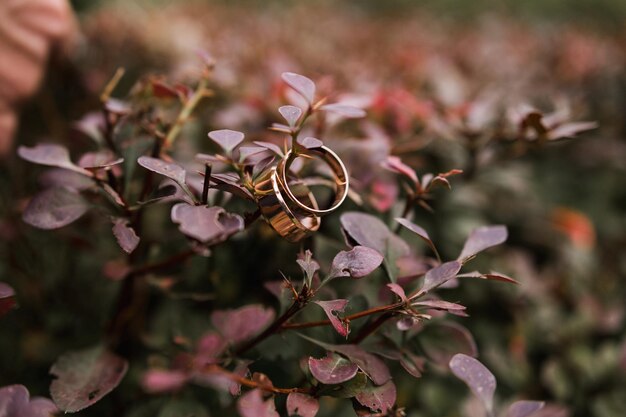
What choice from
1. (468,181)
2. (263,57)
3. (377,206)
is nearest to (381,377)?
(377,206)

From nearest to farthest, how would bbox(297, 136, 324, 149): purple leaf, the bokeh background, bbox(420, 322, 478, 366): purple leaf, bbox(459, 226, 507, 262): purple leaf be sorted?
bbox(297, 136, 324, 149): purple leaf
bbox(459, 226, 507, 262): purple leaf
bbox(420, 322, 478, 366): purple leaf
the bokeh background

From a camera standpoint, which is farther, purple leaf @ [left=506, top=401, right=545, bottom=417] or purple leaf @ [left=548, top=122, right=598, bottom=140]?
purple leaf @ [left=548, top=122, right=598, bottom=140]

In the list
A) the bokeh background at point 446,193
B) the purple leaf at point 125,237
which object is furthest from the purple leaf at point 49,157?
the bokeh background at point 446,193

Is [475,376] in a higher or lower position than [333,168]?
lower

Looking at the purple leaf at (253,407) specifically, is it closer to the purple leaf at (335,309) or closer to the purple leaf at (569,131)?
the purple leaf at (335,309)

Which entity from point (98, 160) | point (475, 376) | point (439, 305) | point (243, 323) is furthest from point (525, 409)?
point (98, 160)

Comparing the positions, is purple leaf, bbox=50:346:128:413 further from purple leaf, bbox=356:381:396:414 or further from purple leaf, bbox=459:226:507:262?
purple leaf, bbox=459:226:507:262

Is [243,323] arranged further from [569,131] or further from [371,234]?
[569,131]

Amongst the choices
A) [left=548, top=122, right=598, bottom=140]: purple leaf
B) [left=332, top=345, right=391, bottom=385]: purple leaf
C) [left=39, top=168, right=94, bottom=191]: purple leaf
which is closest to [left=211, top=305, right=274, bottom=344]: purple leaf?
[left=332, top=345, right=391, bottom=385]: purple leaf
